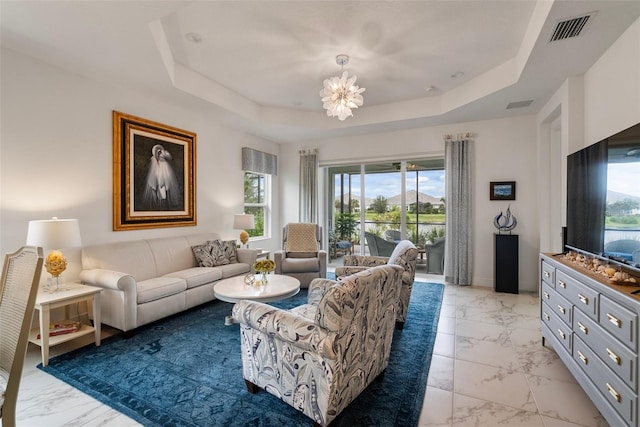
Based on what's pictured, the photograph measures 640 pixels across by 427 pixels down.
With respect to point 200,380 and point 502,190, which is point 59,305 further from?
point 502,190

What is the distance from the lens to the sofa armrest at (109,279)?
2.85 metres

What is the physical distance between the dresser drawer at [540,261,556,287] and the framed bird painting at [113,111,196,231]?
4.44 meters

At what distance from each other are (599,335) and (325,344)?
1.66 m

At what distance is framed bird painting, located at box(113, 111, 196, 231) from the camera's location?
143 inches

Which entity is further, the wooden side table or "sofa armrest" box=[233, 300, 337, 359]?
the wooden side table

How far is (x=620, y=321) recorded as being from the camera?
157 centimetres

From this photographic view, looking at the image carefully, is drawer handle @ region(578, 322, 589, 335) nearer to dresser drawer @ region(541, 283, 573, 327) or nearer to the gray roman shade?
dresser drawer @ region(541, 283, 573, 327)

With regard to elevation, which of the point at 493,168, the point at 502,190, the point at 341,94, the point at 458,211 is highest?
the point at 341,94

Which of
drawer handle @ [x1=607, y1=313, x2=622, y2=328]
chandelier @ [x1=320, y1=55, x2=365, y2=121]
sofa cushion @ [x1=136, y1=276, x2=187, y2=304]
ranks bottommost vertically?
sofa cushion @ [x1=136, y1=276, x2=187, y2=304]

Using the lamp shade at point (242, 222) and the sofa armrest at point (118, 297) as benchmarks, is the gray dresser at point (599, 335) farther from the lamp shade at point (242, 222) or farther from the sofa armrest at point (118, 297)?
the lamp shade at point (242, 222)

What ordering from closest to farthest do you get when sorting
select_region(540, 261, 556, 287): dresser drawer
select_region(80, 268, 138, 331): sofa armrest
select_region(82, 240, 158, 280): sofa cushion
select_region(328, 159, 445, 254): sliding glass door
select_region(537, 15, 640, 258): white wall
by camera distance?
select_region(537, 15, 640, 258): white wall < select_region(540, 261, 556, 287): dresser drawer < select_region(80, 268, 138, 331): sofa armrest < select_region(82, 240, 158, 280): sofa cushion < select_region(328, 159, 445, 254): sliding glass door

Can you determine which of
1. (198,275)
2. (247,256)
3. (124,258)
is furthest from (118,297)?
(247,256)

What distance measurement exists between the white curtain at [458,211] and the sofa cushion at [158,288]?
13.4 ft

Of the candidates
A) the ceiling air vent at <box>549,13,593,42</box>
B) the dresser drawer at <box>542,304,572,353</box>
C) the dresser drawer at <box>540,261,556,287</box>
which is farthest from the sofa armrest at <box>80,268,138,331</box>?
the ceiling air vent at <box>549,13,593,42</box>
